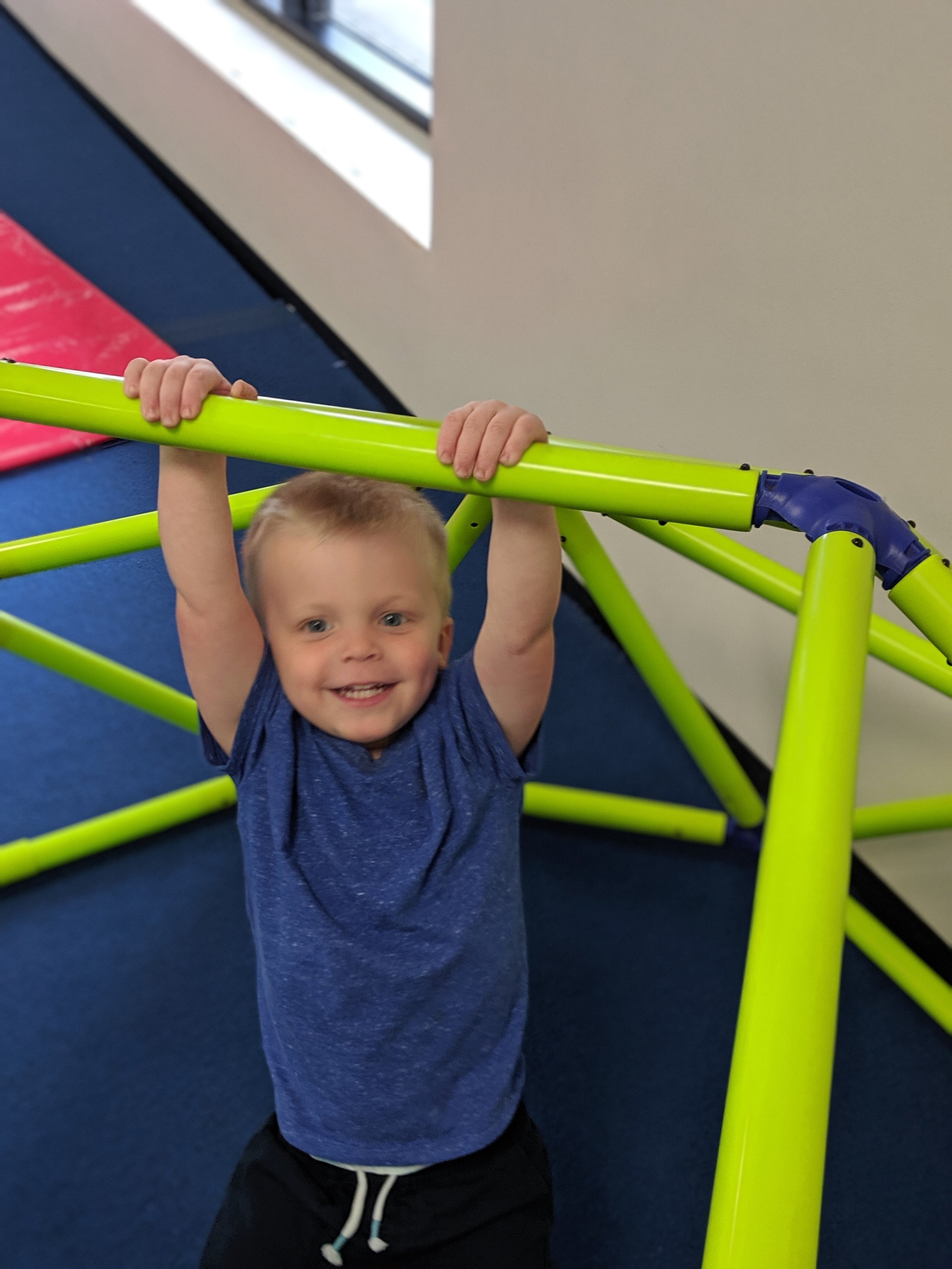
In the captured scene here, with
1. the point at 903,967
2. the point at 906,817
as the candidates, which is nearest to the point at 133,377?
the point at 906,817

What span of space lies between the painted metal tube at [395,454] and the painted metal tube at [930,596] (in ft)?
0.33

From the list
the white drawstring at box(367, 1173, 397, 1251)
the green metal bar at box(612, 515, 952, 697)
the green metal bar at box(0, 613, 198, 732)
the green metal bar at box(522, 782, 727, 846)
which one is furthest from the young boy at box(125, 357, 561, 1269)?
the green metal bar at box(522, 782, 727, 846)

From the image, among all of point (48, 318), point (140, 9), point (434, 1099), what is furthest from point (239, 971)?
point (140, 9)

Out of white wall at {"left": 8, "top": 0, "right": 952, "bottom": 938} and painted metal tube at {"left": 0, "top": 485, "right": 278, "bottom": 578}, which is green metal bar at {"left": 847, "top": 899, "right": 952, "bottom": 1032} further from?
painted metal tube at {"left": 0, "top": 485, "right": 278, "bottom": 578}

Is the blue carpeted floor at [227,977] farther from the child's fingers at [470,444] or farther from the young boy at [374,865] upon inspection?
the child's fingers at [470,444]

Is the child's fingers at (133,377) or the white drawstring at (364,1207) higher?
the child's fingers at (133,377)

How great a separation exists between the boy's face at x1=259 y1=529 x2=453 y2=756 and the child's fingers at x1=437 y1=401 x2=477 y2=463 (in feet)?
0.47

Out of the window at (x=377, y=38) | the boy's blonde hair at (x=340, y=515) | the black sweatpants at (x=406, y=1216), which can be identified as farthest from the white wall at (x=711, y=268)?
the black sweatpants at (x=406, y=1216)

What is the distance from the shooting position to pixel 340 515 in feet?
2.44

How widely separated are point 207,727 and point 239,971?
49 cm

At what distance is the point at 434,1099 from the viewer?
81 centimetres

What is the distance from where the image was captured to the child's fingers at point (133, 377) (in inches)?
25.3

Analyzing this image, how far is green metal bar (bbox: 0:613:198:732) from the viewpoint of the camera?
113 centimetres

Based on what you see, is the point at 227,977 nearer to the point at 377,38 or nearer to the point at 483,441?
the point at 483,441
